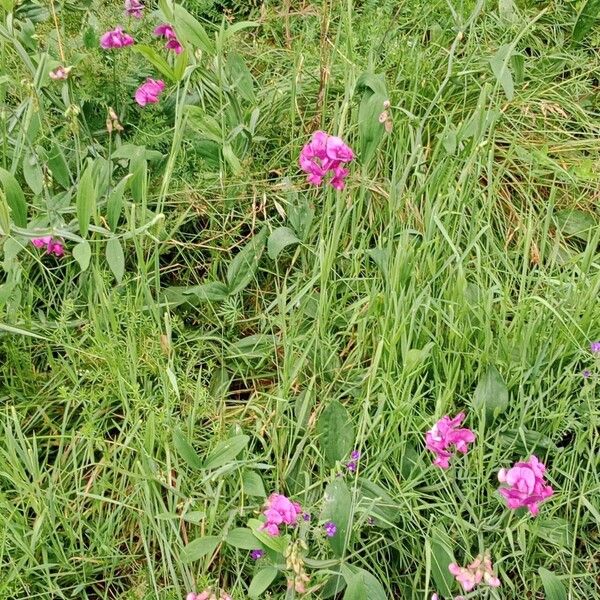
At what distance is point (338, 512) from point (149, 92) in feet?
3.41

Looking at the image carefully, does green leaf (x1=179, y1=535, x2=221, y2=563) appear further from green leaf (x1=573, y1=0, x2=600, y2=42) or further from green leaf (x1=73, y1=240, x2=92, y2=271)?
green leaf (x1=573, y1=0, x2=600, y2=42)

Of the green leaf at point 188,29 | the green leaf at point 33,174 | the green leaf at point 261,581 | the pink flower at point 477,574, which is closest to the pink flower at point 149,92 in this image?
the green leaf at point 188,29

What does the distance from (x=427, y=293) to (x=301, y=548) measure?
0.55 m

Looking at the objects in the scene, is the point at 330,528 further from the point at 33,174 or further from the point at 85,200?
the point at 33,174

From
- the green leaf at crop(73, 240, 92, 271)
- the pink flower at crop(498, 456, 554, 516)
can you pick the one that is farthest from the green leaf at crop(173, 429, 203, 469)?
the pink flower at crop(498, 456, 554, 516)

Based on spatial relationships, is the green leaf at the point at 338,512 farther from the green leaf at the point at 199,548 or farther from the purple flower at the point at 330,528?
the green leaf at the point at 199,548

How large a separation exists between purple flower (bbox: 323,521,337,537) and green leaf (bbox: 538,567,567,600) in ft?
1.10

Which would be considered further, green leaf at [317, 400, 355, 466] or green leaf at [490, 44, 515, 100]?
green leaf at [490, 44, 515, 100]

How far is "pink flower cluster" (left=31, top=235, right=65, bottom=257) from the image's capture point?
1.72 m

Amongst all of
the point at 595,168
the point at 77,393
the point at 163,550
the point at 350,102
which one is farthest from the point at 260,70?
the point at 163,550

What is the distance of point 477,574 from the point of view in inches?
52.3

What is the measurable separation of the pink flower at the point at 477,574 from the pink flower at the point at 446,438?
0.58ft

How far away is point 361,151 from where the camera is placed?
1875mm

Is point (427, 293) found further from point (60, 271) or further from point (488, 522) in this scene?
point (60, 271)
